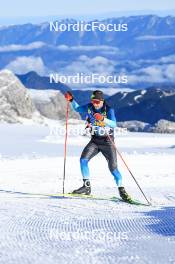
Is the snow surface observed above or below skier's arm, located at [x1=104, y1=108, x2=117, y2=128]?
below

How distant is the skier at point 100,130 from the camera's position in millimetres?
10281

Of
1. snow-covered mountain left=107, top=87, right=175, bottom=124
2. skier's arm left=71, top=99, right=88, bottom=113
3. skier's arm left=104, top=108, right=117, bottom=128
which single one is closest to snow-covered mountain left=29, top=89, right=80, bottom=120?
snow-covered mountain left=107, top=87, right=175, bottom=124

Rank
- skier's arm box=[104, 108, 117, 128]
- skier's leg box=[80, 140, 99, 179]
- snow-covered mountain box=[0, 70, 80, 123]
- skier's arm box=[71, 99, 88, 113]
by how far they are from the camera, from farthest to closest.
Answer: snow-covered mountain box=[0, 70, 80, 123] → skier's leg box=[80, 140, 99, 179] → skier's arm box=[71, 99, 88, 113] → skier's arm box=[104, 108, 117, 128]

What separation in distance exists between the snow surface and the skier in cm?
72

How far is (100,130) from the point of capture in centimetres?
1048

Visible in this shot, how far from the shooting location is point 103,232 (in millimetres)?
6809

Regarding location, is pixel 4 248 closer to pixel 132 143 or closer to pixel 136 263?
pixel 136 263

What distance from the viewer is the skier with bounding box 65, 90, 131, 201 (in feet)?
33.7

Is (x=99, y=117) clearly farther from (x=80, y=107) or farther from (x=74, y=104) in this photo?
(x=74, y=104)

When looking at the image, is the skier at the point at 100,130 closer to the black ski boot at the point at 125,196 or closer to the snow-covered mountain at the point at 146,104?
the black ski boot at the point at 125,196

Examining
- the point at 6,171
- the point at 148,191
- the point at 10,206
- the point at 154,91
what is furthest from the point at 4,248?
the point at 154,91

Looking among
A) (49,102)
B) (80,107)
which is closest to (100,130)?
(80,107)

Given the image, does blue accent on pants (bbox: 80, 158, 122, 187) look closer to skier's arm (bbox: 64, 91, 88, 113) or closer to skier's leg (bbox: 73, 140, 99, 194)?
skier's leg (bbox: 73, 140, 99, 194)

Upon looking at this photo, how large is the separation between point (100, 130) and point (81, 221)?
3073 millimetres
